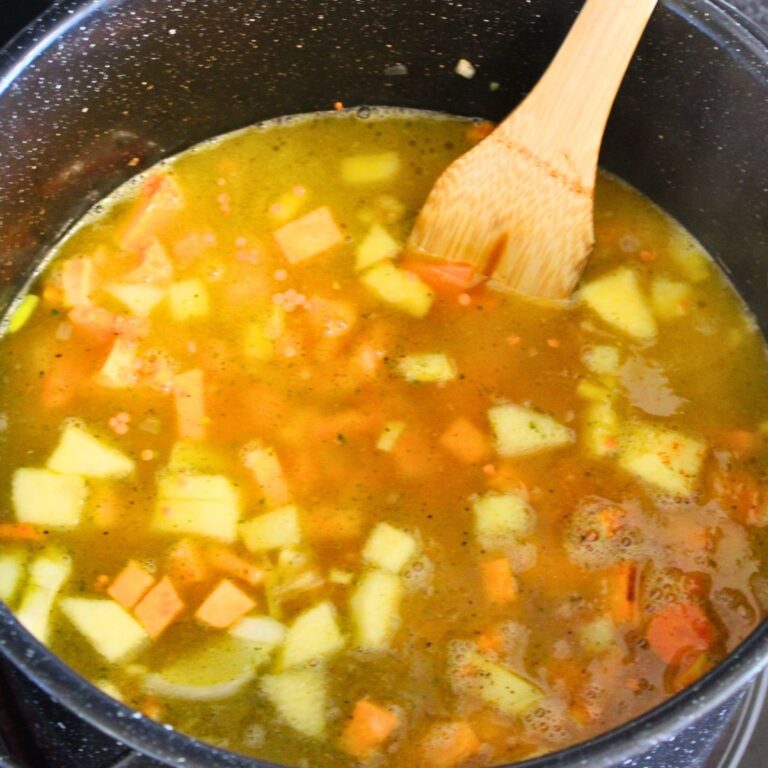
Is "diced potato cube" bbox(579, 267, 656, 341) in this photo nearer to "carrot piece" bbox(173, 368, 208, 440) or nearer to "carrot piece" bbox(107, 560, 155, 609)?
"carrot piece" bbox(173, 368, 208, 440)

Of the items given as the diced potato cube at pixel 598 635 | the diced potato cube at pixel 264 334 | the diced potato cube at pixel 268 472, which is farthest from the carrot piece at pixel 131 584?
the diced potato cube at pixel 598 635

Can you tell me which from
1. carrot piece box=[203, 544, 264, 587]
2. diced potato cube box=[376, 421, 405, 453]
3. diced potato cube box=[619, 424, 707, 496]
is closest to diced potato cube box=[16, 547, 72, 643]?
carrot piece box=[203, 544, 264, 587]

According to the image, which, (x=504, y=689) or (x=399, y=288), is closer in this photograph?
(x=504, y=689)

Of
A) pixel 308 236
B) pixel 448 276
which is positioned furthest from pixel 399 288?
pixel 308 236

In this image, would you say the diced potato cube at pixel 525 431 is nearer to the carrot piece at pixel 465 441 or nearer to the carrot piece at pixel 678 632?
the carrot piece at pixel 465 441

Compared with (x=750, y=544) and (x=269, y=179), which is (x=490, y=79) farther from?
(x=750, y=544)

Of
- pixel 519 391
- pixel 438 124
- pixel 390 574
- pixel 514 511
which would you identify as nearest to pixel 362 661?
pixel 390 574

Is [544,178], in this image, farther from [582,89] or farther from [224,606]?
[224,606]

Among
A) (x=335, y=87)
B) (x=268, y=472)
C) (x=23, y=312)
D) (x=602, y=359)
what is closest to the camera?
(x=268, y=472)
